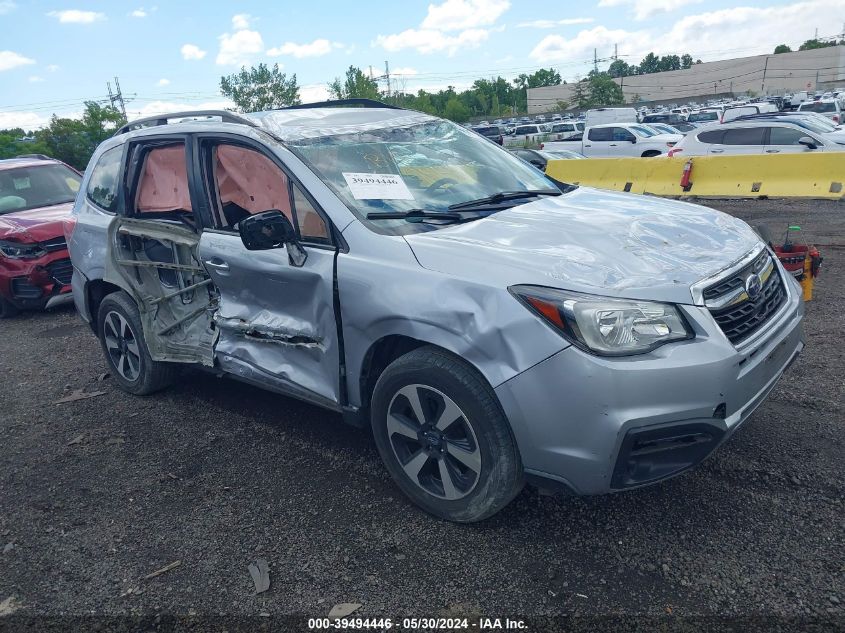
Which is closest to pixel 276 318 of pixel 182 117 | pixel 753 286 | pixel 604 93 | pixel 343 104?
pixel 343 104

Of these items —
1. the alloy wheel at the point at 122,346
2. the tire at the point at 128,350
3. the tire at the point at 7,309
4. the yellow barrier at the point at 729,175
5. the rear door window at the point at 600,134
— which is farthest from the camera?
the rear door window at the point at 600,134

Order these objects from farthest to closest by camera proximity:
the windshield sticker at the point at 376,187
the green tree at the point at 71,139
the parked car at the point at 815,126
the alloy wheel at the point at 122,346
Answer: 1. the green tree at the point at 71,139
2. the parked car at the point at 815,126
3. the alloy wheel at the point at 122,346
4. the windshield sticker at the point at 376,187

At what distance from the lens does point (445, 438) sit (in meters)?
2.94

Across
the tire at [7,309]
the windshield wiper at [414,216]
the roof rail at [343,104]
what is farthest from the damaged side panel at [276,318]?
the tire at [7,309]

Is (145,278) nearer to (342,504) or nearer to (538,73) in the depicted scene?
(342,504)

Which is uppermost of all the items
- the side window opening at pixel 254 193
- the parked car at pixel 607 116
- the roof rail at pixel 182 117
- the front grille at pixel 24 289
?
the roof rail at pixel 182 117

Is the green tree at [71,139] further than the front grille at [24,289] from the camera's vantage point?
Yes

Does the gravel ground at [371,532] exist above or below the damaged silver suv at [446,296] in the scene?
below

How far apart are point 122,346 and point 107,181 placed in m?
1.21

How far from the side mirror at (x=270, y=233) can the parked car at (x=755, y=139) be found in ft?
45.1

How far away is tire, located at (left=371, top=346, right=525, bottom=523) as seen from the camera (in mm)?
2738

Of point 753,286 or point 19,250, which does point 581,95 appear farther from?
point 753,286

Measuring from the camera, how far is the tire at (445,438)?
2.74m

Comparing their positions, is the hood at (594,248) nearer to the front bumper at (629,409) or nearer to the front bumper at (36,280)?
the front bumper at (629,409)
